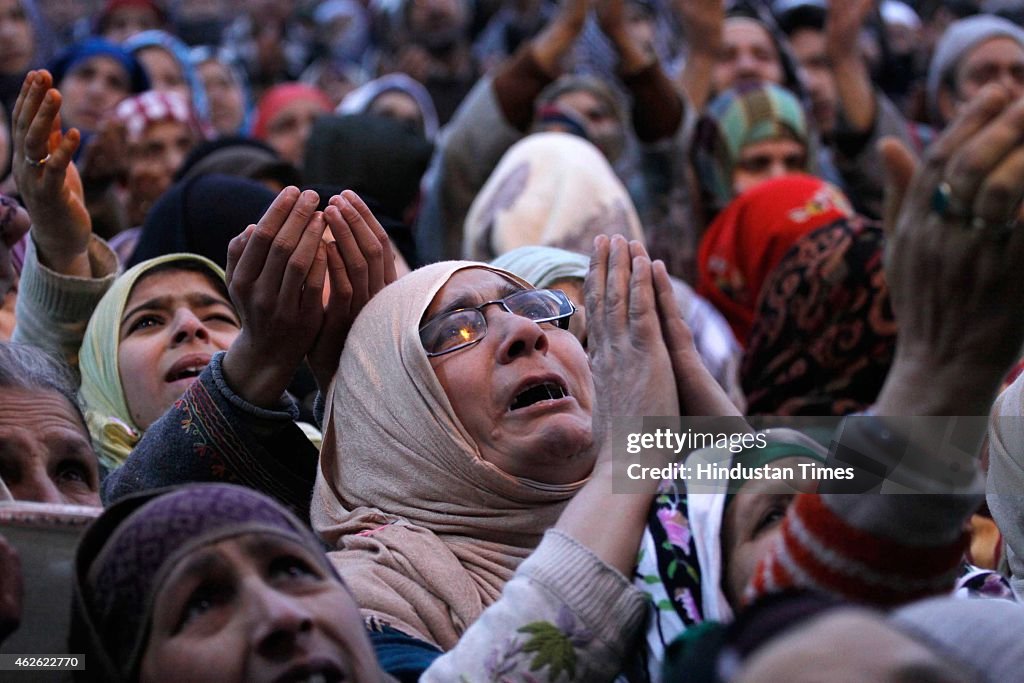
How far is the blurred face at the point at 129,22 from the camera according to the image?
8.23 m

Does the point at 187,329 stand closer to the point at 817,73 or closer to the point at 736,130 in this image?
the point at 736,130

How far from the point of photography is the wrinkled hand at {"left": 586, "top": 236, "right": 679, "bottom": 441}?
228cm

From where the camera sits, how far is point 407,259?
439 centimetres

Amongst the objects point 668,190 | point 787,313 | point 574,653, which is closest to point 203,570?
point 574,653

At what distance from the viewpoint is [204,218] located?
400 cm

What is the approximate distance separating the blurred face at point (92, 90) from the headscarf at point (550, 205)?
219 cm

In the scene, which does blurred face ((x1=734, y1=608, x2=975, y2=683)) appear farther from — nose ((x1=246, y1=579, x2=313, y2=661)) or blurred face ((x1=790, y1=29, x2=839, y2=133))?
blurred face ((x1=790, y1=29, x2=839, y2=133))

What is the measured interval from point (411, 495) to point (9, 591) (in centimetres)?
82

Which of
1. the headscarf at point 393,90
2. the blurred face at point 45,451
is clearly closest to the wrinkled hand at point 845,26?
the headscarf at point 393,90

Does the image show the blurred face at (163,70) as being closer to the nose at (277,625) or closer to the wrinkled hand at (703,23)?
the wrinkled hand at (703,23)

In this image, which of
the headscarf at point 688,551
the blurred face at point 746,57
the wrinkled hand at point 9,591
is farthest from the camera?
the blurred face at point 746,57

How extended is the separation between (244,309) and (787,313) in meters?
1.83

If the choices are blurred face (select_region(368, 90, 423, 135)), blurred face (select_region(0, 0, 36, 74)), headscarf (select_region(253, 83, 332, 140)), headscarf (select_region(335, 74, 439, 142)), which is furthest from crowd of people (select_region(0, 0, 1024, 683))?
headscarf (select_region(253, 83, 332, 140))

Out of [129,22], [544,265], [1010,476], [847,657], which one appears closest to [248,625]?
[847,657]
